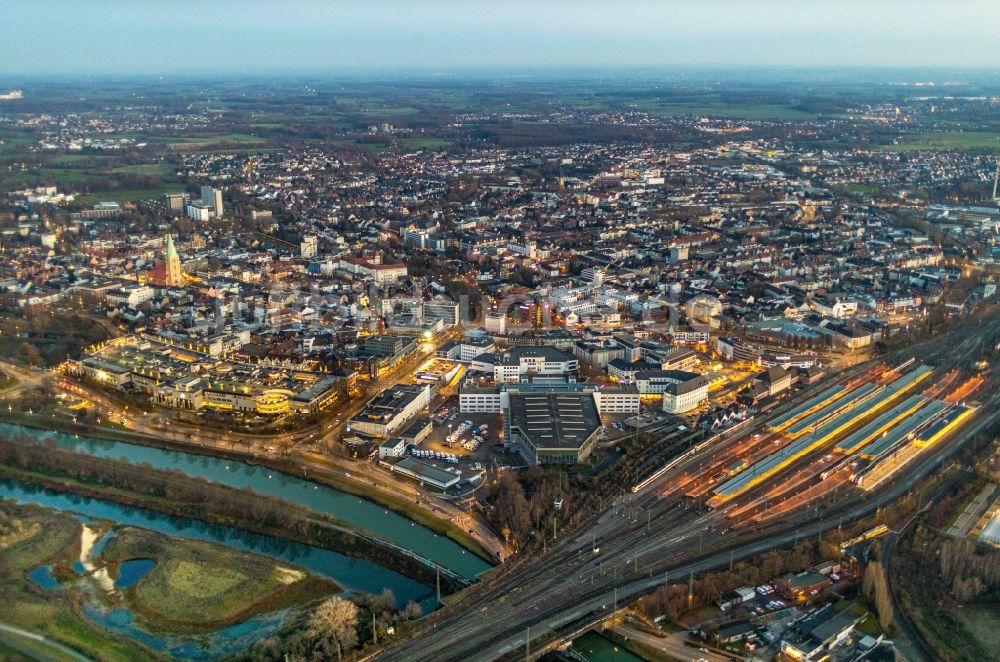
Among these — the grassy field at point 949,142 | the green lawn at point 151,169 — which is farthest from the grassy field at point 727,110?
the green lawn at point 151,169

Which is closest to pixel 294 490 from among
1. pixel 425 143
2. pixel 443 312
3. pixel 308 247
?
pixel 443 312

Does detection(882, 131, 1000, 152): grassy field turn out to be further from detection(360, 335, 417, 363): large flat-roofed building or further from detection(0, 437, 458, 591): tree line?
detection(0, 437, 458, 591): tree line

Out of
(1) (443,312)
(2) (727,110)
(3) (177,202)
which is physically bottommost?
(1) (443,312)

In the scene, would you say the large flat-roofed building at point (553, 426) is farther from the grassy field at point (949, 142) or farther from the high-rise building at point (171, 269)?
the grassy field at point (949, 142)

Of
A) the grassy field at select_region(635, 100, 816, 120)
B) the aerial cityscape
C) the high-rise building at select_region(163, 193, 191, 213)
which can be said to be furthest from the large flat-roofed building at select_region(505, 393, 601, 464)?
the grassy field at select_region(635, 100, 816, 120)

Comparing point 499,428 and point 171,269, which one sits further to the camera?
point 171,269

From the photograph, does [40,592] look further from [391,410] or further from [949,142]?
[949,142]
